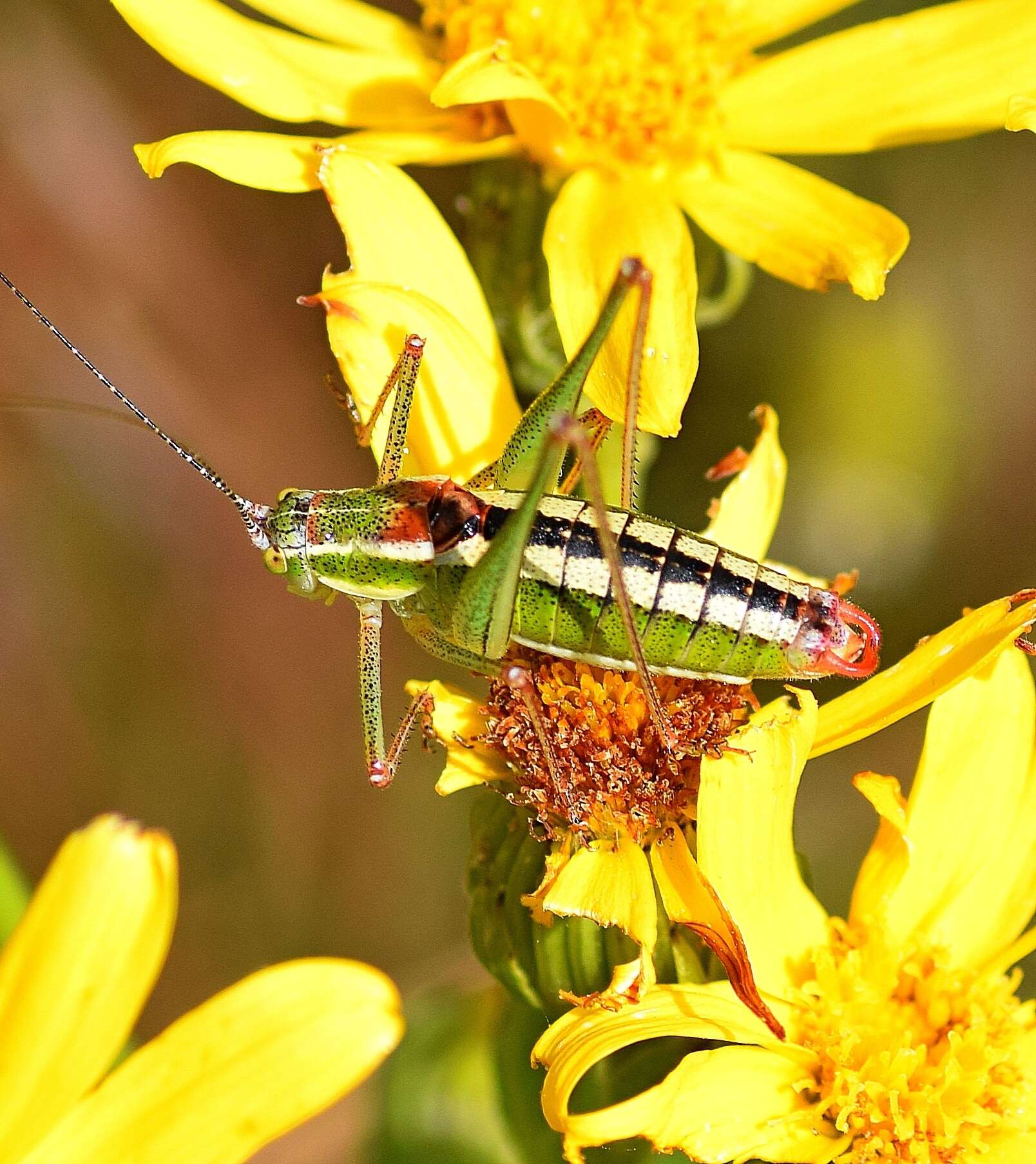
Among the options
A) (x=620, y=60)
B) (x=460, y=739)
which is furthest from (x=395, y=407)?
(x=620, y=60)

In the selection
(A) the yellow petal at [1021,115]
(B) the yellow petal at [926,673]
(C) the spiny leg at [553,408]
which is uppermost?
(A) the yellow petal at [1021,115]

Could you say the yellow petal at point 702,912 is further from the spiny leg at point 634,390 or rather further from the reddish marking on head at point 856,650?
the spiny leg at point 634,390

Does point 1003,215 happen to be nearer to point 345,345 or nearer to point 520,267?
point 520,267

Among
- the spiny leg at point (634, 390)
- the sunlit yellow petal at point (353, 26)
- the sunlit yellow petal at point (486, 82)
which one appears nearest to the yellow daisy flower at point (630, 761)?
the spiny leg at point (634, 390)

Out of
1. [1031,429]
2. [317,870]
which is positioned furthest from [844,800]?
[317,870]

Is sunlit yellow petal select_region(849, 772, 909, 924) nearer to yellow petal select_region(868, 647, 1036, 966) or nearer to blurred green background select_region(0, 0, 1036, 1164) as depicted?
yellow petal select_region(868, 647, 1036, 966)

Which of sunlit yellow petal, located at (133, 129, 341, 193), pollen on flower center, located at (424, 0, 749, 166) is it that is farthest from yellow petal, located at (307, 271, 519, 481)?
pollen on flower center, located at (424, 0, 749, 166)

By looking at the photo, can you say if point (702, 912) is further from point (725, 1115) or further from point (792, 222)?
point (792, 222)
